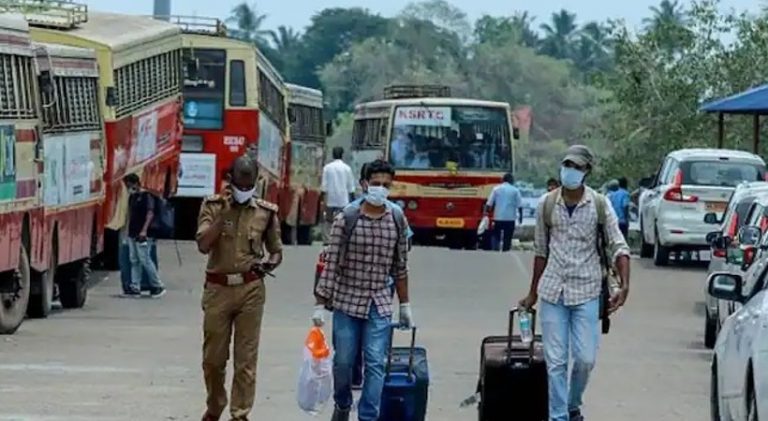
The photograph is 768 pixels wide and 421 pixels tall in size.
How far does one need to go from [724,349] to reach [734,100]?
64.8 ft

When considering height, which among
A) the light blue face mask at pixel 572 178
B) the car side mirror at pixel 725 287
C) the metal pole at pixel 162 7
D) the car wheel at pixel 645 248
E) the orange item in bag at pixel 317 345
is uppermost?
the metal pole at pixel 162 7

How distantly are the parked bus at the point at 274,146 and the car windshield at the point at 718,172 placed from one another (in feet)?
25.8

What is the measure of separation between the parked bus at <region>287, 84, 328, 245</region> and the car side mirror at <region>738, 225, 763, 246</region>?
2579 centimetres

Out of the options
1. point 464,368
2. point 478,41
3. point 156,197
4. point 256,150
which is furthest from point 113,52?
point 478,41

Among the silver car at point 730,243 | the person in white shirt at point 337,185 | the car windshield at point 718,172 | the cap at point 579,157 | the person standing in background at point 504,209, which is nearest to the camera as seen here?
the cap at point 579,157

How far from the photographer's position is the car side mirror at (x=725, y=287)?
12.1 meters

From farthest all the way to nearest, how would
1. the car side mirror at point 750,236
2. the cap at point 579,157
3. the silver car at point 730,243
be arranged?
the silver car at point 730,243
the car side mirror at point 750,236
the cap at point 579,157

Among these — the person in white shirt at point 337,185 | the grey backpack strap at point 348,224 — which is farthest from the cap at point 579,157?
the person in white shirt at point 337,185

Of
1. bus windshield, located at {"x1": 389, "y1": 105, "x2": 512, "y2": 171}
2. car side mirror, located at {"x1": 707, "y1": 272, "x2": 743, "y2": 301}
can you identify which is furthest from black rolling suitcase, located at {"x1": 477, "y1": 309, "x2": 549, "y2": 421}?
bus windshield, located at {"x1": 389, "y1": 105, "x2": 512, "y2": 171}

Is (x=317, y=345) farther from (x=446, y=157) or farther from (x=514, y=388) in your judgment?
(x=446, y=157)

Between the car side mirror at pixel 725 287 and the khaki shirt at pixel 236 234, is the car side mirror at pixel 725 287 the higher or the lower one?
the lower one

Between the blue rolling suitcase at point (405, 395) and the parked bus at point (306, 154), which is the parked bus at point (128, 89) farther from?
the blue rolling suitcase at point (405, 395)

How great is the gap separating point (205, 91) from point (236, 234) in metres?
24.2

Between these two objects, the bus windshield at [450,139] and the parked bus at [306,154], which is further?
the parked bus at [306,154]
